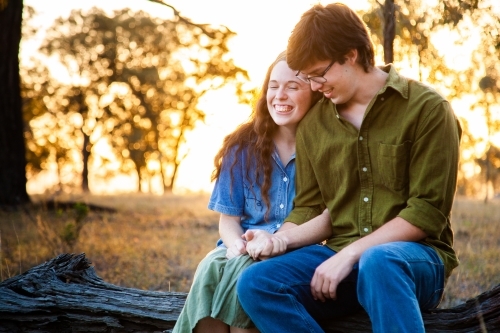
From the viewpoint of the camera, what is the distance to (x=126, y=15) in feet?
85.0

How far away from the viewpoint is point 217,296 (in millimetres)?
2980

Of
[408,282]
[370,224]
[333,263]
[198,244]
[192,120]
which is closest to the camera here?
[408,282]

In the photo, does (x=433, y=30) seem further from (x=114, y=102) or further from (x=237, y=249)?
(x=114, y=102)

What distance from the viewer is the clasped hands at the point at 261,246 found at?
3039mm

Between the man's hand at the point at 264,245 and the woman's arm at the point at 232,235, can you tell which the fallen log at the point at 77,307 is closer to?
the woman's arm at the point at 232,235

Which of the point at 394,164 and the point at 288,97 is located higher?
the point at 288,97

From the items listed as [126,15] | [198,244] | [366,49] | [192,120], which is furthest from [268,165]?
[126,15]

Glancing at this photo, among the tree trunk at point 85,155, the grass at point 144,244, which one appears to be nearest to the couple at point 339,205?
the grass at point 144,244

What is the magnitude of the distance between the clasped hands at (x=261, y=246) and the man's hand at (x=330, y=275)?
28 cm

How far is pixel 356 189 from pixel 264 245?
566mm

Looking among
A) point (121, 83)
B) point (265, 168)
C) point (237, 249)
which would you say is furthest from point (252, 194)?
point (121, 83)

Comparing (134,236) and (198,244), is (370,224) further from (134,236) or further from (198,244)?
(134,236)

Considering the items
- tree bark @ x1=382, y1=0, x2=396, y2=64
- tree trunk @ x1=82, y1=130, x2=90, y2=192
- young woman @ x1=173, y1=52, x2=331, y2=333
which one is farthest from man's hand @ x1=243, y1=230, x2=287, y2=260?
tree trunk @ x1=82, y1=130, x2=90, y2=192

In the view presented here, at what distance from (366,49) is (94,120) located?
25.6 metres
